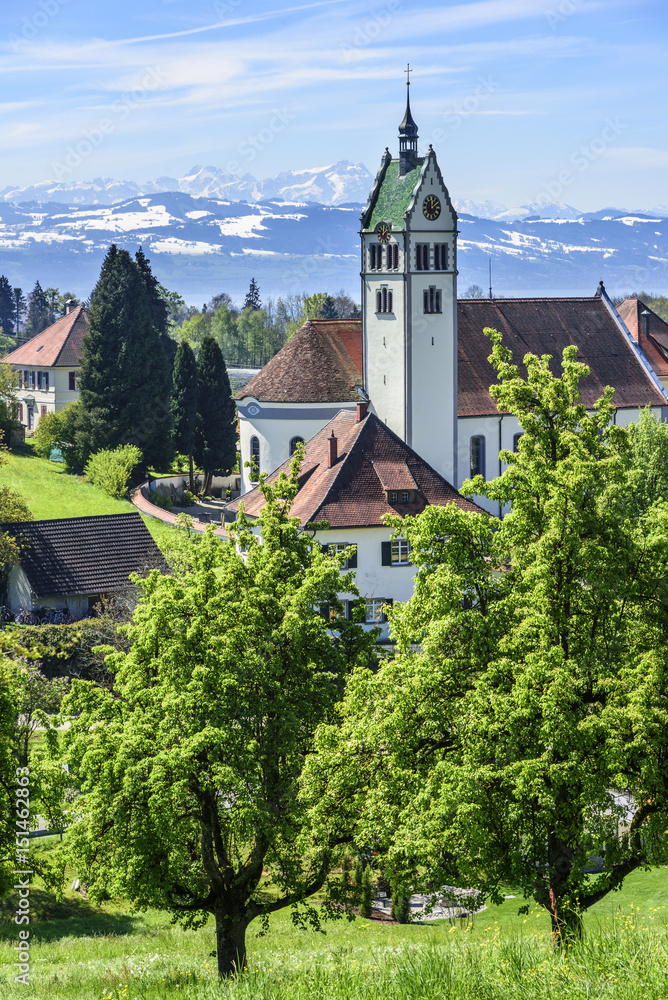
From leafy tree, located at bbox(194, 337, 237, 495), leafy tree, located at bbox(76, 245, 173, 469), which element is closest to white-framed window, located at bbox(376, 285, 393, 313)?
leafy tree, located at bbox(76, 245, 173, 469)

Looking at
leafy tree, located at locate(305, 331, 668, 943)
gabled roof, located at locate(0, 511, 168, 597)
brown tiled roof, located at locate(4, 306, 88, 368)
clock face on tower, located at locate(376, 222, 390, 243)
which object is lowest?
leafy tree, located at locate(305, 331, 668, 943)

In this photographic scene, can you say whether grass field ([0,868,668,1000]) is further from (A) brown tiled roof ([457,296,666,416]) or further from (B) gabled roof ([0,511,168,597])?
(A) brown tiled roof ([457,296,666,416])

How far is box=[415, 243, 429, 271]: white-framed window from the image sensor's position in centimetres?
5431

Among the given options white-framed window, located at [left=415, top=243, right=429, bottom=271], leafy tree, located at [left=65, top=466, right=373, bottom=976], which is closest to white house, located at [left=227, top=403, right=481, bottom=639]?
white-framed window, located at [left=415, top=243, right=429, bottom=271]

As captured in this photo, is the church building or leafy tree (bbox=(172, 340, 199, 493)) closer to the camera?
the church building

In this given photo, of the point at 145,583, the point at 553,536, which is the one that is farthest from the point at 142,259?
the point at 553,536

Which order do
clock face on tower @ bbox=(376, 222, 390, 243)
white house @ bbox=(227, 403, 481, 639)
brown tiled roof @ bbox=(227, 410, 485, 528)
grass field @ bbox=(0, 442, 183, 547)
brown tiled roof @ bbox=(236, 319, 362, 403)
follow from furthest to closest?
1. grass field @ bbox=(0, 442, 183, 547)
2. brown tiled roof @ bbox=(236, 319, 362, 403)
3. clock face on tower @ bbox=(376, 222, 390, 243)
4. brown tiled roof @ bbox=(227, 410, 485, 528)
5. white house @ bbox=(227, 403, 481, 639)

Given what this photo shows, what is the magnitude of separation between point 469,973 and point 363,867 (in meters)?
7.27

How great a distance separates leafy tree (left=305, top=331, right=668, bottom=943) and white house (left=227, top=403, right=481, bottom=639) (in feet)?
82.6

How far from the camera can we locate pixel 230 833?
56.7 feet

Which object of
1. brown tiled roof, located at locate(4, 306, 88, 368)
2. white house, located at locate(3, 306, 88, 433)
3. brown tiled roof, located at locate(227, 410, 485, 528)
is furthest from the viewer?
white house, located at locate(3, 306, 88, 433)

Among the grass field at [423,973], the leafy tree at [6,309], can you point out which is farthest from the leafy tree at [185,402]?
the leafy tree at [6,309]

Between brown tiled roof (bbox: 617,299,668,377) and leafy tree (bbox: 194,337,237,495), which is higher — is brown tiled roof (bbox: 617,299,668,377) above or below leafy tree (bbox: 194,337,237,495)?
above

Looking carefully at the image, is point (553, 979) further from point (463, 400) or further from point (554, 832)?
point (463, 400)
